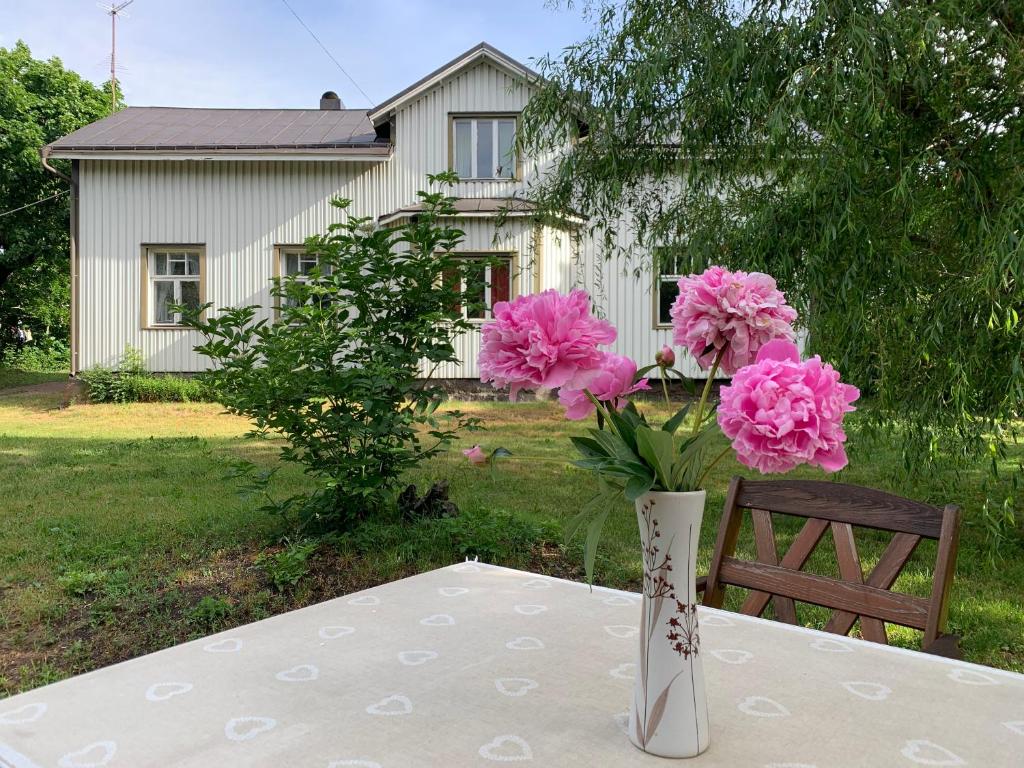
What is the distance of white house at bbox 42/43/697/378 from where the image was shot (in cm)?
1216

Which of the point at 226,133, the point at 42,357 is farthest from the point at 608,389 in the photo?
the point at 42,357

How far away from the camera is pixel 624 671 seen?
1.36 m

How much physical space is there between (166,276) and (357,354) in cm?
977

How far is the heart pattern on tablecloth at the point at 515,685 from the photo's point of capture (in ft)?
4.15

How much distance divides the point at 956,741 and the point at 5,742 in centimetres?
137

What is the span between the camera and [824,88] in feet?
10.7

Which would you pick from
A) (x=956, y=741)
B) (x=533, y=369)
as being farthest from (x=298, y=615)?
(x=956, y=741)

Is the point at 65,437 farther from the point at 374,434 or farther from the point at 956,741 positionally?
the point at 956,741

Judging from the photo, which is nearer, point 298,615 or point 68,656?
point 298,615

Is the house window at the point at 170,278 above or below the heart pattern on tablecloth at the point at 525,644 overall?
above

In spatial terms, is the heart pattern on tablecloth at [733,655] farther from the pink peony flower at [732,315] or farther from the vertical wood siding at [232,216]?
the vertical wood siding at [232,216]

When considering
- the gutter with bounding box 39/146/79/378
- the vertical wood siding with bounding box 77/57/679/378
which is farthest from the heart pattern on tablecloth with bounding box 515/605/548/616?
the gutter with bounding box 39/146/79/378

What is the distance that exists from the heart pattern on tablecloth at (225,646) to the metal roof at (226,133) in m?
11.4

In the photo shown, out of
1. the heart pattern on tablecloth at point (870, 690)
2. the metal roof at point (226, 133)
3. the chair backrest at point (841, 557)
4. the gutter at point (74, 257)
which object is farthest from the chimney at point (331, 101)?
the heart pattern on tablecloth at point (870, 690)
